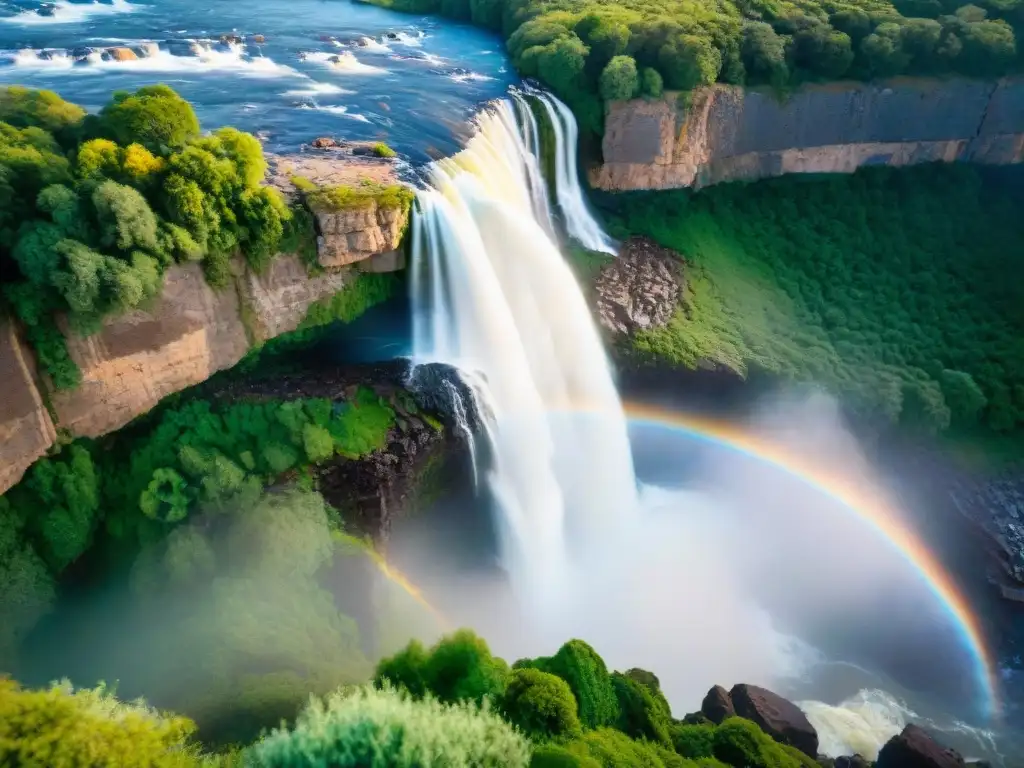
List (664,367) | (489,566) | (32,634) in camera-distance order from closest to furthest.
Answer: (32,634) < (489,566) < (664,367)

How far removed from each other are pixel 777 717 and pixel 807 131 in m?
24.5

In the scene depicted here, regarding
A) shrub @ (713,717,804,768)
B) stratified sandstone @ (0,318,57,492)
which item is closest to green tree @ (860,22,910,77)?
shrub @ (713,717,804,768)

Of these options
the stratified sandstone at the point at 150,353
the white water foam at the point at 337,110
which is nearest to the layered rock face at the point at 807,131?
the white water foam at the point at 337,110

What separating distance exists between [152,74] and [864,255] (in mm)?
29696

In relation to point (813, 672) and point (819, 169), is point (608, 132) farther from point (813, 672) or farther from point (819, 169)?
point (813, 672)

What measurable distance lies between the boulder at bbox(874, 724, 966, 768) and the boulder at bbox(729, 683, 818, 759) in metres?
1.65

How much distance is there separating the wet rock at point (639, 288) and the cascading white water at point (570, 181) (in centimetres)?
108

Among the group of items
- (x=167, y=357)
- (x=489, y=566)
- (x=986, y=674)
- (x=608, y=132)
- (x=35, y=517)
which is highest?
(x=608, y=132)

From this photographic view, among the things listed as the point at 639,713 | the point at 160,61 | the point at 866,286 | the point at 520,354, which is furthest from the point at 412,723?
the point at 160,61

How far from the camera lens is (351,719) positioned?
9742mm

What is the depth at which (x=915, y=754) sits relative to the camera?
1608 centimetres

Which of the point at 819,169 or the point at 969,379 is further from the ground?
the point at 819,169

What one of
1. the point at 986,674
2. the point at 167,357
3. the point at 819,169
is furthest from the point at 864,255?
the point at 167,357

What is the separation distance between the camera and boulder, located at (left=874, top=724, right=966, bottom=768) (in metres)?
16.0
